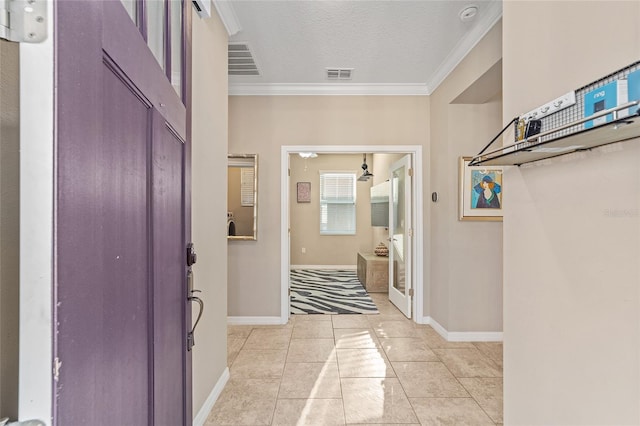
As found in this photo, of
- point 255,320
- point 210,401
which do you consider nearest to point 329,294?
point 255,320

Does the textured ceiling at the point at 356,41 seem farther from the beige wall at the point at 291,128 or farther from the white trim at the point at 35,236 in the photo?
the white trim at the point at 35,236

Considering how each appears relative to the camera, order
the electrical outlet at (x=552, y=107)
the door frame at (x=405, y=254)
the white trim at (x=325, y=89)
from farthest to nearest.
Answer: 1. the door frame at (x=405, y=254)
2. the white trim at (x=325, y=89)
3. the electrical outlet at (x=552, y=107)

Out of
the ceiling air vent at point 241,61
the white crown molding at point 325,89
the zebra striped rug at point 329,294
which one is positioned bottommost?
the zebra striped rug at point 329,294

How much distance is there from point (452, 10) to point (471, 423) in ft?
9.30

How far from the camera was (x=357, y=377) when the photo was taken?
2340 millimetres

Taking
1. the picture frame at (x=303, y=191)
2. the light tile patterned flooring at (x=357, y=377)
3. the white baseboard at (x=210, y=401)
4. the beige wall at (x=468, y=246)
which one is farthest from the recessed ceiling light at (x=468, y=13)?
the picture frame at (x=303, y=191)

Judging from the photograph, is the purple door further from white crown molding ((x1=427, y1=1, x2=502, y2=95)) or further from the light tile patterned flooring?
white crown molding ((x1=427, y1=1, x2=502, y2=95))

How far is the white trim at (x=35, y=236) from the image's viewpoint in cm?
41

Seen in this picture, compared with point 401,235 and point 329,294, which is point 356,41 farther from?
point 329,294

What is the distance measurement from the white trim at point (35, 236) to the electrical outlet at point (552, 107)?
1.34 metres

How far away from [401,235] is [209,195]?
272 cm

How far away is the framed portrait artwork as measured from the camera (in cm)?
311

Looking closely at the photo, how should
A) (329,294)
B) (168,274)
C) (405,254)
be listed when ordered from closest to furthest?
1. (168,274)
2. (405,254)
3. (329,294)

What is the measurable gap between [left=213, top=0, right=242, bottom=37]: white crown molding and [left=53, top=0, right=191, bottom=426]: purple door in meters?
1.59
